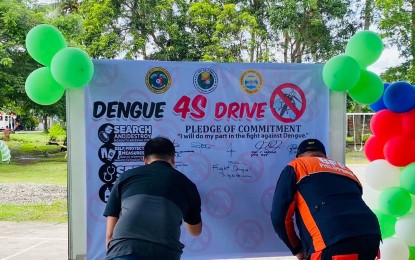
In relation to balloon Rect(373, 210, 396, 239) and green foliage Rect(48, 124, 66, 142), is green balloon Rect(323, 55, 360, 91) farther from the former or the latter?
green foliage Rect(48, 124, 66, 142)

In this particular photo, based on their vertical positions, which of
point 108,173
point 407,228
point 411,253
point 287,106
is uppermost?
point 287,106

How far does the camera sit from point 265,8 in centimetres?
1555

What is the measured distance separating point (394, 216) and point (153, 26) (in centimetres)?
1229

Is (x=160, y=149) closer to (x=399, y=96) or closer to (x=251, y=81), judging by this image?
(x=251, y=81)

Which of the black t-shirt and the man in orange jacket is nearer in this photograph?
the black t-shirt

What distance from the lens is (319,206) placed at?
2.56m

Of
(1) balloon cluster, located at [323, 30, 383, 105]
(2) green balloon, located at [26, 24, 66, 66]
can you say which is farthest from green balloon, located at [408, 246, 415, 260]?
(2) green balloon, located at [26, 24, 66, 66]

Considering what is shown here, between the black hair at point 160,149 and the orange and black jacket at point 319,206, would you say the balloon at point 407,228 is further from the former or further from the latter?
the black hair at point 160,149

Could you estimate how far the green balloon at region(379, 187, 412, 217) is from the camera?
3.78m

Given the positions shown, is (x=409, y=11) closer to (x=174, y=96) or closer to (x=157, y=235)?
(x=174, y=96)

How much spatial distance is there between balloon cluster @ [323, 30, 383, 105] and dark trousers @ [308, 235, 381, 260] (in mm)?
1234

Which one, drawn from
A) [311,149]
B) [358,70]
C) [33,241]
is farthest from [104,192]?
[33,241]

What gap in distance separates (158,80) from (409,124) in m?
2.04
